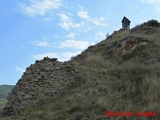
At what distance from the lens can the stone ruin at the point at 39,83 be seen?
10695mm

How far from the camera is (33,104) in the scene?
1052 centimetres

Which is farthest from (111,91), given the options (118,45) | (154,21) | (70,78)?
(154,21)

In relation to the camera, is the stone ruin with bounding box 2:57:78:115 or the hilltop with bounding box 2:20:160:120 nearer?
the hilltop with bounding box 2:20:160:120

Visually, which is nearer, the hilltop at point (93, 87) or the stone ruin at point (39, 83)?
the hilltop at point (93, 87)

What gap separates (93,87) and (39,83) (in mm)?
2670

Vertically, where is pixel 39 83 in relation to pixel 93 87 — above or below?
above

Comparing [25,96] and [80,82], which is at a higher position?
[80,82]

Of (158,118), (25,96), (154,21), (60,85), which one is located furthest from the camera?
(154,21)

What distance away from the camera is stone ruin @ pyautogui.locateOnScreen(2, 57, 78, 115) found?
35.1 feet

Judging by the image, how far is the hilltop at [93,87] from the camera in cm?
820

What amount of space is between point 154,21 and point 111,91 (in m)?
13.5

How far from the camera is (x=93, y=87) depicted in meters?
10.5

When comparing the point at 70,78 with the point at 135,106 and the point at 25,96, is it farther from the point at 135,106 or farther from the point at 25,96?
the point at 135,106

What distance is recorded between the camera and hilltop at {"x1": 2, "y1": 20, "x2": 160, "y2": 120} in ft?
26.9
